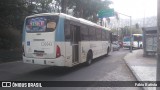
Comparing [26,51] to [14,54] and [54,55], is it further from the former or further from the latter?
[14,54]

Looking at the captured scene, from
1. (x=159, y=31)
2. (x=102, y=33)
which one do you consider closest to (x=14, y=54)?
(x=102, y=33)

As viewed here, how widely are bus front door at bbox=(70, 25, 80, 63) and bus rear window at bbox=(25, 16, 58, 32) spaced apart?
4.66ft

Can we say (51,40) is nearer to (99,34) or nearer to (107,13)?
(99,34)

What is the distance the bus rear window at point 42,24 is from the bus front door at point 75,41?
4.66 feet

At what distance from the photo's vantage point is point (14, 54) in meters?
19.9

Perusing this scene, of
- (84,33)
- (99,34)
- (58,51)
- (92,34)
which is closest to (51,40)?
(58,51)

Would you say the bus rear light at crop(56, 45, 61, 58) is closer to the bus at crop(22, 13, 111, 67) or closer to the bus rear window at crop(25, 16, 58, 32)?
the bus at crop(22, 13, 111, 67)

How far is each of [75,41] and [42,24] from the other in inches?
96.8

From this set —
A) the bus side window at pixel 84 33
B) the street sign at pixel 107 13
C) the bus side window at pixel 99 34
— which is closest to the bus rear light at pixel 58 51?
the bus side window at pixel 84 33

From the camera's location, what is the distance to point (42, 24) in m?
11.6

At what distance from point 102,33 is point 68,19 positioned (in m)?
8.84

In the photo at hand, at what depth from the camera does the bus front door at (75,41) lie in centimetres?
1280

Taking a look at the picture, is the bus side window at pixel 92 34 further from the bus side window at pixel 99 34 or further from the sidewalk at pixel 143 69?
the sidewalk at pixel 143 69

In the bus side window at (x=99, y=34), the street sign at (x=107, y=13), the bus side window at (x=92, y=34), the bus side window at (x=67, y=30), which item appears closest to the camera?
the bus side window at (x=67, y=30)
